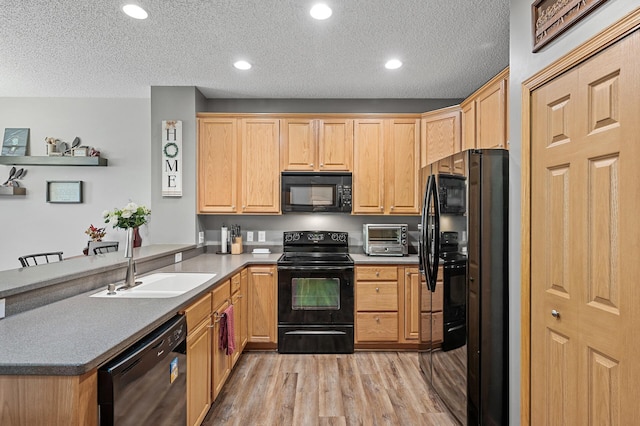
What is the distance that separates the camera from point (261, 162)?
12.0ft

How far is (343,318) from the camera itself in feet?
10.8

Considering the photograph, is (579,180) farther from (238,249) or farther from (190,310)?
(238,249)

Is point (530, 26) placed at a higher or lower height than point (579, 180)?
higher

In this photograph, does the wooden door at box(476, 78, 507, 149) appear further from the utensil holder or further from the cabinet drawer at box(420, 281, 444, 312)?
the utensil holder

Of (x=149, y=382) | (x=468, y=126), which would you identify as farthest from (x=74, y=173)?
(x=468, y=126)

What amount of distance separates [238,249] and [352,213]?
1345mm

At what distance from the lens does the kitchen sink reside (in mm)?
2047

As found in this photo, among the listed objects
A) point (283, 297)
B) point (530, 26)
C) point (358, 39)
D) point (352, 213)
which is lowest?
point (283, 297)

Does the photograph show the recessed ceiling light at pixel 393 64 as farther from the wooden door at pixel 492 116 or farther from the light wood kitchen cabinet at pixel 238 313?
the light wood kitchen cabinet at pixel 238 313

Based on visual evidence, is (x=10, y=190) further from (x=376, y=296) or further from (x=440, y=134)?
(x=440, y=134)

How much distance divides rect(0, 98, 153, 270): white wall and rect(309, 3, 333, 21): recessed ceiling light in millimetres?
2701

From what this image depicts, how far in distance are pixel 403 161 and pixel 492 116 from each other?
1134mm

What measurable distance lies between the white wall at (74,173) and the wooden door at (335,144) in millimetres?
2155

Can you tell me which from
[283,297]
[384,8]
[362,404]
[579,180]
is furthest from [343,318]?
[384,8]
